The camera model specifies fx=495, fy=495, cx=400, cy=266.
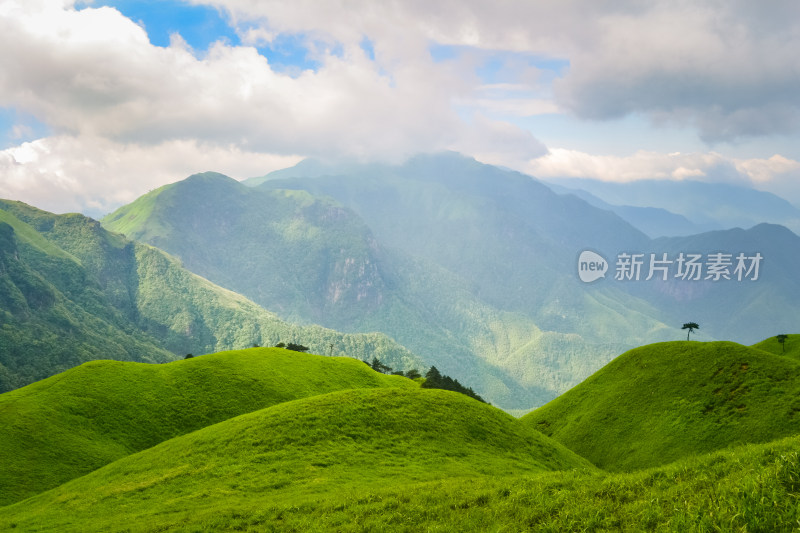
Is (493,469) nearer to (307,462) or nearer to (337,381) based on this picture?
(307,462)

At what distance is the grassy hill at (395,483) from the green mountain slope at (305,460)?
157 millimetres

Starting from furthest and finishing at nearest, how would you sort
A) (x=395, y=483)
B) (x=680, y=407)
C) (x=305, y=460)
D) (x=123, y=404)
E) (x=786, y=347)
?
(x=786, y=347)
(x=123, y=404)
(x=680, y=407)
(x=305, y=460)
(x=395, y=483)

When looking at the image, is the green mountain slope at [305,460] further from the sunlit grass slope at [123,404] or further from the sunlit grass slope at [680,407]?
the sunlit grass slope at [123,404]

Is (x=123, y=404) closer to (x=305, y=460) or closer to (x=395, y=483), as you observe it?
(x=305, y=460)

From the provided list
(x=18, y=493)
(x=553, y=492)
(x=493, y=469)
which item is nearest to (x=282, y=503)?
(x=553, y=492)

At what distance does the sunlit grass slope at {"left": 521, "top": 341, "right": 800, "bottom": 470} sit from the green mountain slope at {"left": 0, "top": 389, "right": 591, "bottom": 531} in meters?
16.7

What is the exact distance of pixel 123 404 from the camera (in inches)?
2977

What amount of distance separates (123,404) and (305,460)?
5346 cm

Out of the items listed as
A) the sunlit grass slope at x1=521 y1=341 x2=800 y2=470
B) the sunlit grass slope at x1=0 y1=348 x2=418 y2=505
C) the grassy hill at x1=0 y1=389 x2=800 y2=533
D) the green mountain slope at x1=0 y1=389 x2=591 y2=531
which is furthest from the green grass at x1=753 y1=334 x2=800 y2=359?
the sunlit grass slope at x1=0 y1=348 x2=418 y2=505

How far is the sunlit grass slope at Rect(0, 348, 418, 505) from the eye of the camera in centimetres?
6425

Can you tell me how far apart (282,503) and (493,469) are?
55.1 feet

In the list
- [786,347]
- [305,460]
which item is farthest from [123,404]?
[786,347]

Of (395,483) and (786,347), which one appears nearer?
(395,483)

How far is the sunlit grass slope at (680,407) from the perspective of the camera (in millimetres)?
58031
